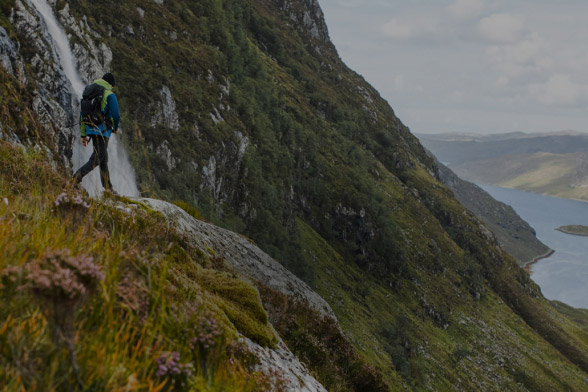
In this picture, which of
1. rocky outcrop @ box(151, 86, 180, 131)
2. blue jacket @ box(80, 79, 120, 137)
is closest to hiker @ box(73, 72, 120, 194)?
blue jacket @ box(80, 79, 120, 137)

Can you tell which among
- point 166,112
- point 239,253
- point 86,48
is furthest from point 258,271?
point 166,112

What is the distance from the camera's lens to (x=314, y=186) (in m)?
81.3

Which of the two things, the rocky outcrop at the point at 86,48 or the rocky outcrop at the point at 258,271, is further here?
the rocky outcrop at the point at 86,48

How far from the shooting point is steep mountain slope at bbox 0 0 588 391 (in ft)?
101

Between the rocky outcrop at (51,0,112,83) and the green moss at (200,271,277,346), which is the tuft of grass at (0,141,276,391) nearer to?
the green moss at (200,271,277,346)

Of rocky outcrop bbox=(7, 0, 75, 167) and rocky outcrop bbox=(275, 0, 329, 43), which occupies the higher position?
rocky outcrop bbox=(275, 0, 329, 43)

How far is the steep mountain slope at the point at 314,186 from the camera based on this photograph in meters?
30.7

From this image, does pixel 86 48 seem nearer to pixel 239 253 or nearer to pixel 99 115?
pixel 99 115

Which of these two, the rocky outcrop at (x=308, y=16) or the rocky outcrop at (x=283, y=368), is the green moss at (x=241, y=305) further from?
the rocky outcrop at (x=308, y=16)

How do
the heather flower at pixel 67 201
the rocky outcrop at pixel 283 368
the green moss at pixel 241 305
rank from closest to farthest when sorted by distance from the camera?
the heather flower at pixel 67 201, the rocky outcrop at pixel 283 368, the green moss at pixel 241 305

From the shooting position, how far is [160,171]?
3609 centimetres

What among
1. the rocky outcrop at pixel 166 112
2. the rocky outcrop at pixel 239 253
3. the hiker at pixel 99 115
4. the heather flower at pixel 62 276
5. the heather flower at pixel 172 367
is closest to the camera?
the heather flower at pixel 62 276

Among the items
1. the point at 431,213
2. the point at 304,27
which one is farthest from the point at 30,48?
the point at 304,27

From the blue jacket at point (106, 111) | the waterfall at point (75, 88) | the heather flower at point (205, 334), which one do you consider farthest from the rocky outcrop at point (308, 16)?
the heather flower at point (205, 334)
